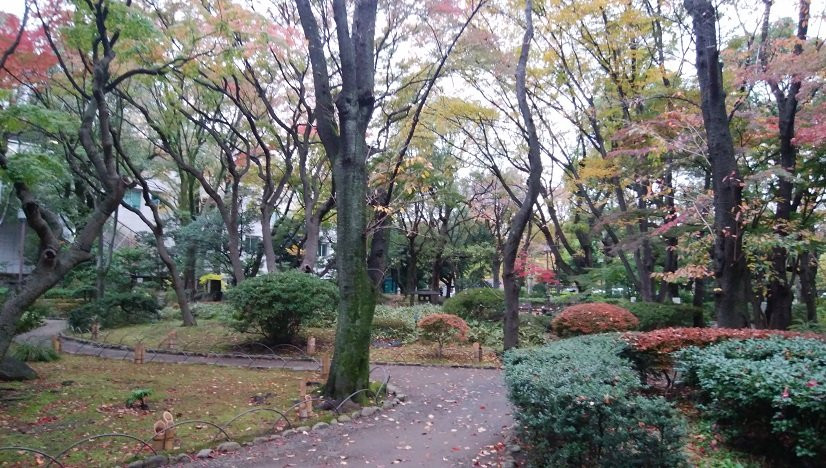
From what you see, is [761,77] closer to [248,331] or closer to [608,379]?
[608,379]

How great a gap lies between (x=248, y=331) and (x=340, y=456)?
887 centimetres

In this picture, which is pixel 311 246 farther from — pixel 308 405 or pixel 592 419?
pixel 592 419

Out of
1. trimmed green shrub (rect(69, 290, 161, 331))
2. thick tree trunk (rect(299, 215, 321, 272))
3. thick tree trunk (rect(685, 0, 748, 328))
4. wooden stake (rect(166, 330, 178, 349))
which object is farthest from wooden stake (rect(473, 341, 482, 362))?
trimmed green shrub (rect(69, 290, 161, 331))

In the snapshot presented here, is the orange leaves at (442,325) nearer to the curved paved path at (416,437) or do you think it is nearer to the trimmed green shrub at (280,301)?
the trimmed green shrub at (280,301)

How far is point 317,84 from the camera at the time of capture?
8531 mm

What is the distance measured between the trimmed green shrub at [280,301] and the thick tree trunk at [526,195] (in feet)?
14.4

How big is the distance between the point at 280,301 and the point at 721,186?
30.0ft

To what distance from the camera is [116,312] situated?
17.9 metres

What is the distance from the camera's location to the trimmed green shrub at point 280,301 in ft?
40.0

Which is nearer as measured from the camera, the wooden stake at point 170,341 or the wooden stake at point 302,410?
the wooden stake at point 302,410

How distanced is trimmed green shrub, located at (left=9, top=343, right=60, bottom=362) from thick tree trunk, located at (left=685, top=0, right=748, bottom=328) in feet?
42.4

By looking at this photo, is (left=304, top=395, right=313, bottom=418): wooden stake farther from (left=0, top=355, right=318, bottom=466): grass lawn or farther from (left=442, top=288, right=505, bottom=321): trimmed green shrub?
(left=442, top=288, right=505, bottom=321): trimmed green shrub

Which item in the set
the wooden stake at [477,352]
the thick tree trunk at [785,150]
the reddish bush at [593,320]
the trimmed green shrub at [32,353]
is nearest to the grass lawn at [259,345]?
the wooden stake at [477,352]

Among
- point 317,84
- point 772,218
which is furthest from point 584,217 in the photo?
point 317,84
